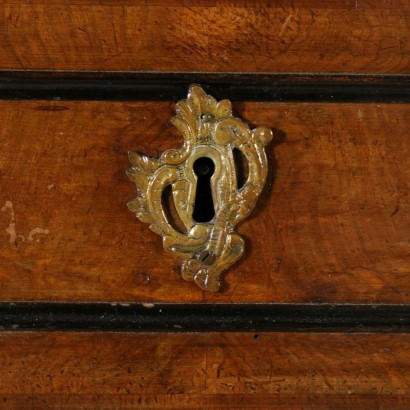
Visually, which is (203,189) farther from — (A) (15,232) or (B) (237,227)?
(A) (15,232)

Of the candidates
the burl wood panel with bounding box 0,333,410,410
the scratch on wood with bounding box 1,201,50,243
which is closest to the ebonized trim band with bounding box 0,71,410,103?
the scratch on wood with bounding box 1,201,50,243

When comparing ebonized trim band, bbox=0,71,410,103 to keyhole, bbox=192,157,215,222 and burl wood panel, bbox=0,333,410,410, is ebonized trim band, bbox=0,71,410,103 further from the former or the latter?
burl wood panel, bbox=0,333,410,410

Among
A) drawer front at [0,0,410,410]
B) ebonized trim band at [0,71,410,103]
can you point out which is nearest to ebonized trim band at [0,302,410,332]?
drawer front at [0,0,410,410]

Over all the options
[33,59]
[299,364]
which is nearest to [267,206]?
[299,364]

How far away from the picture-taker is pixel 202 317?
643mm

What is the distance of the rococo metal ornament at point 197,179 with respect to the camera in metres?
0.61

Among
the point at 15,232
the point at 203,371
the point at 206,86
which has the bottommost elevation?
the point at 203,371

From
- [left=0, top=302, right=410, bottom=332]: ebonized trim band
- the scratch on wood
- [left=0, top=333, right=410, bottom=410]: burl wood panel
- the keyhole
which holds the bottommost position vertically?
[left=0, top=333, right=410, bottom=410]: burl wood panel

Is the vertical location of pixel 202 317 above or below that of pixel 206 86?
below

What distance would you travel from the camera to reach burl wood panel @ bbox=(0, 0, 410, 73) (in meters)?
0.61

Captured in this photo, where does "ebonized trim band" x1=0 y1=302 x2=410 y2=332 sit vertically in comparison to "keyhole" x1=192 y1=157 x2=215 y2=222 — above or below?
below

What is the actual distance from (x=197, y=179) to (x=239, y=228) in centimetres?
7

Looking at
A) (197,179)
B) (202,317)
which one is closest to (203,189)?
(197,179)

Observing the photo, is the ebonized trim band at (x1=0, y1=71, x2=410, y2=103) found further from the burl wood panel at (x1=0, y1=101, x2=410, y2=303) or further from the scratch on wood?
the scratch on wood
